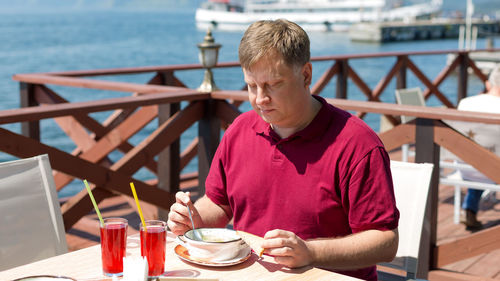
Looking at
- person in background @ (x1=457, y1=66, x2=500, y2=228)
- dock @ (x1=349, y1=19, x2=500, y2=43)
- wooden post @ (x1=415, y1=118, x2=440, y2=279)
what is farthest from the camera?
dock @ (x1=349, y1=19, x2=500, y2=43)

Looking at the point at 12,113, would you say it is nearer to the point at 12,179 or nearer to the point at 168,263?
the point at 12,179

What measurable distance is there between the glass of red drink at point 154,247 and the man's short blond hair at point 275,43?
47 centimetres

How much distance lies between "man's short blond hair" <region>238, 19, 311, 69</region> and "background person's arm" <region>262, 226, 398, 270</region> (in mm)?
451

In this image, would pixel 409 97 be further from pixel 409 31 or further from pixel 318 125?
pixel 409 31

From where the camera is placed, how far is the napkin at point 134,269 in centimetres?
140

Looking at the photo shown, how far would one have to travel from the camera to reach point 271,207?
1.82m

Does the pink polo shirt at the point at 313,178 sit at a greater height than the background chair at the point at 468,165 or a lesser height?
greater

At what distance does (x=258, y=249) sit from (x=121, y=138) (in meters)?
2.21

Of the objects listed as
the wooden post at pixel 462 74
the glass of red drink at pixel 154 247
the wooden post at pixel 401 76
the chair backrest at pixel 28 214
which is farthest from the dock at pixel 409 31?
the glass of red drink at pixel 154 247

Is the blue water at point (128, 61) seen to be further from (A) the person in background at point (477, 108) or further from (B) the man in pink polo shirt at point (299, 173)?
(B) the man in pink polo shirt at point (299, 173)

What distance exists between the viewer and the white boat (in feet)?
247

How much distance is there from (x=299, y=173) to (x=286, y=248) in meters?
0.32

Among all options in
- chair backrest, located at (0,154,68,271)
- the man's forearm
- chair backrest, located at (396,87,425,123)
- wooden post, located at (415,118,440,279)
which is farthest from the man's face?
chair backrest, located at (396,87,425,123)

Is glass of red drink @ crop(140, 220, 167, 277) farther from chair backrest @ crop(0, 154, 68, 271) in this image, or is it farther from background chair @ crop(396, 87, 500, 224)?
background chair @ crop(396, 87, 500, 224)
